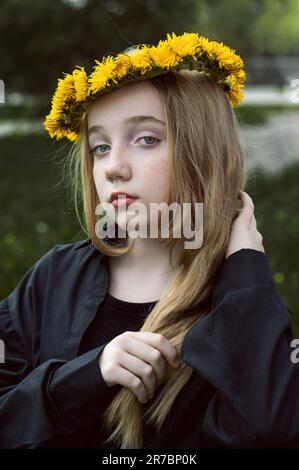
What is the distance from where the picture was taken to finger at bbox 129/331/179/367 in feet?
5.85

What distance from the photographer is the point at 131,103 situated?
1.99 meters

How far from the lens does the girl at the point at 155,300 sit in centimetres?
176

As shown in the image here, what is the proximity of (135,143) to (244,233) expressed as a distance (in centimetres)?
40

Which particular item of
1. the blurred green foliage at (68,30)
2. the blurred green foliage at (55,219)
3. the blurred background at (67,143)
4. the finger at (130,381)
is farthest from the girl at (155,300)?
the blurred green foliage at (68,30)

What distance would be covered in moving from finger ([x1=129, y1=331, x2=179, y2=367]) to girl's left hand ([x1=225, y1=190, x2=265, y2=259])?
A: 0.32 metres

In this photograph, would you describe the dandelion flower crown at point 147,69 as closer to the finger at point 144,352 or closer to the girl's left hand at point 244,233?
the girl's left hand at point 244,233

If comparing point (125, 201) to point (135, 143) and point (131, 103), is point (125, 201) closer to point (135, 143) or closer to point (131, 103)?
point (135, 143)

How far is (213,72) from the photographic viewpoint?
2.09 m

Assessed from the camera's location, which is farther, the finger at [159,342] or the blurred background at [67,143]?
the blurred background at [67,143]

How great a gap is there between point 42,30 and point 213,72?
1155cm

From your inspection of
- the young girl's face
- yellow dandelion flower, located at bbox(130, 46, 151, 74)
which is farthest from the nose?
yellow dandelion flower, located at bbox(130, 46, 151, 74)

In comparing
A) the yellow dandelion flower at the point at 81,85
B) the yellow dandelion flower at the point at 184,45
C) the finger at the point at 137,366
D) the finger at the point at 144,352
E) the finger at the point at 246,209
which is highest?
the yellow dandelion flower at the point at 184,45

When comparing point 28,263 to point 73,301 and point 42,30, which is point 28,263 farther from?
point 42,30

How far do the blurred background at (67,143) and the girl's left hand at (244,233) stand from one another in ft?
1.28
